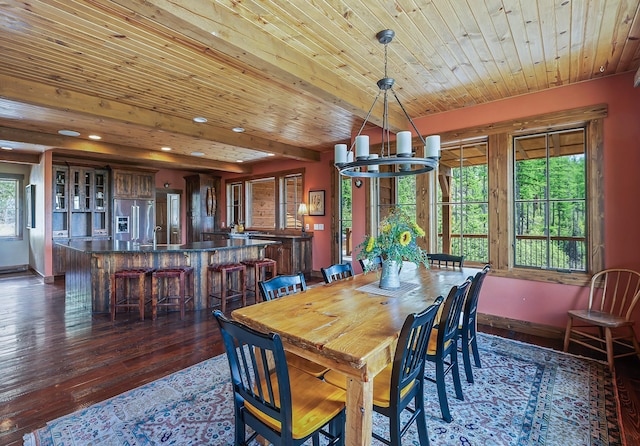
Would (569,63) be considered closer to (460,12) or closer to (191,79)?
(460,12)

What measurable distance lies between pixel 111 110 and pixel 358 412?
163 inches

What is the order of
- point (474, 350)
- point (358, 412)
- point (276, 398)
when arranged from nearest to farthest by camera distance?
1. point (358, 412)
2. point (276, 398)
3. point (474, 350)

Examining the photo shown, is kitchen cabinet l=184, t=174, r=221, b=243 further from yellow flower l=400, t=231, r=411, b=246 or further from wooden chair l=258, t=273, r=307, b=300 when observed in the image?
yellow flower l=400, t=231, r=411, b=246

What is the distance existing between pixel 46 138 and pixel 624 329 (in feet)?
27.0

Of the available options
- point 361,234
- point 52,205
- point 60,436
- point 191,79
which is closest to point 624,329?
point 361,234

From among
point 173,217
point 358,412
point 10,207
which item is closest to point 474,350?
point 358,412

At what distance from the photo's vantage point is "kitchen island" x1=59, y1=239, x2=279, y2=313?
13.9ft

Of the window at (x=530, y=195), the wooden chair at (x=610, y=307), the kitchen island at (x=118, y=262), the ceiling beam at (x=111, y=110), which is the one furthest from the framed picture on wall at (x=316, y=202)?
the wooden chair at (x=610, y=307)

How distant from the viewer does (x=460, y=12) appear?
219cm

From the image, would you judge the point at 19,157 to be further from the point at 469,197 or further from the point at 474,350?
the point at 474,350

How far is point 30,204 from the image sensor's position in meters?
7.21

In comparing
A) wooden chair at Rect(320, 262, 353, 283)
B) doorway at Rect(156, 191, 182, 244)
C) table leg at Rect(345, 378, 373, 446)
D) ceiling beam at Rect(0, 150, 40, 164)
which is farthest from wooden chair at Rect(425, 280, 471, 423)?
doorway at Rect(156, 191, 182, 244)

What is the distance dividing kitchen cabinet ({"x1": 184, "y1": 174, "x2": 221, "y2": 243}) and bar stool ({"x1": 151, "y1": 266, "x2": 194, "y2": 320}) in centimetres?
436

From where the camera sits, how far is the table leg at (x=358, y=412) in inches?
53.5
